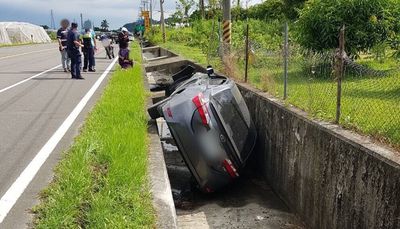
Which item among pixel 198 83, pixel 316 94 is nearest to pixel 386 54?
pixel 316 94

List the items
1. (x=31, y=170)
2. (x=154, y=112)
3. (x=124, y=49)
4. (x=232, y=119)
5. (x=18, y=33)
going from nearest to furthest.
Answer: (x=31, y=170) < (x=232, y=119) < (x=154, y=112) < (x=124, y=49) < (x=18, y=33)

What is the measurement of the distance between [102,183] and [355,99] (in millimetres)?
4082

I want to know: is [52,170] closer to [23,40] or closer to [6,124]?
[6,124]

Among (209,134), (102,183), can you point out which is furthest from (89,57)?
(102,183)

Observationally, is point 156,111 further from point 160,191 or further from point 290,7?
point 290,7

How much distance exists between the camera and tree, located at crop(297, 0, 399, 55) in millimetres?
10484

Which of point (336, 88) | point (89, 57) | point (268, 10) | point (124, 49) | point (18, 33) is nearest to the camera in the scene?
point (336, 88)

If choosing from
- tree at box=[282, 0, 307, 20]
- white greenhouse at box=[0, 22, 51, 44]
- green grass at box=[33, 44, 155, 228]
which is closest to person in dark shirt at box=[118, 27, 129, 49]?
green grass at box=[33, 44, 155, 228]

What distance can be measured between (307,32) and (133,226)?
8.87m

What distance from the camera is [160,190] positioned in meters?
4.32

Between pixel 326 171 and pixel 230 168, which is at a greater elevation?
pixel 326 171

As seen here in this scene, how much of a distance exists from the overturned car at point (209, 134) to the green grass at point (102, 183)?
0.60 meters

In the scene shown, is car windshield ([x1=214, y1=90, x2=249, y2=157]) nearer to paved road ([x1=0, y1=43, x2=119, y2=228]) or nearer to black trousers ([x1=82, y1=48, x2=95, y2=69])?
paved road ([x1=0, y1=43, x2=119, y2=228])

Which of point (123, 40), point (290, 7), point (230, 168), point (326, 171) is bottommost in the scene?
point (230, 168)
